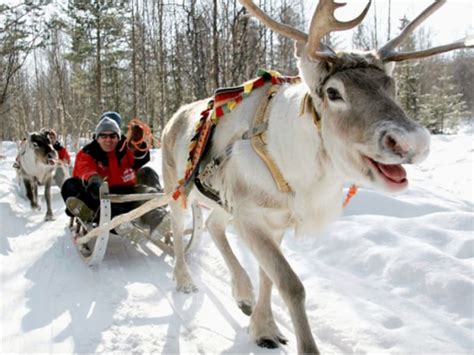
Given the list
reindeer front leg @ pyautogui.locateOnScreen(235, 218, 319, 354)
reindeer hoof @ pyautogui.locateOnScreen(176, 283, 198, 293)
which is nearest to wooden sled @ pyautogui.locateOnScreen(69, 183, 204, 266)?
reindeer hoof @ pyautogui.locateOnScreen(176, 283, 198, 293)

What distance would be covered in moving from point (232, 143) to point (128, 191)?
2.88m

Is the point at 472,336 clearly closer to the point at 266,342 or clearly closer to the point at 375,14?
the point at 266,342

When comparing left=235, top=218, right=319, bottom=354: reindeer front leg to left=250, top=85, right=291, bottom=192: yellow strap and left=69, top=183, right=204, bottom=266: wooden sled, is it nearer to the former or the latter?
left=250, top=85, right=291, bottom=192: yellow strap

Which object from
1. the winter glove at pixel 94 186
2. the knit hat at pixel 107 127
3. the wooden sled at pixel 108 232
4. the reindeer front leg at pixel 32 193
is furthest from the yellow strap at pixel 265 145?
the reindeer front leg at pixel 32 193

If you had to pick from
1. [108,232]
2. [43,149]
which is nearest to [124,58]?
[43,149]

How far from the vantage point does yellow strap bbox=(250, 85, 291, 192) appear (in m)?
2.58

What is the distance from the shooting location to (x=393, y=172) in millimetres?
1978

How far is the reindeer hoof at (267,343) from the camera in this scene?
293 cm

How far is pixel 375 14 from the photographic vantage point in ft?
81.1

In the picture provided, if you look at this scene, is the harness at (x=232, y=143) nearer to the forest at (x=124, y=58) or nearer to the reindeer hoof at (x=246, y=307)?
the reindeer hoof at (x=246, y=307)

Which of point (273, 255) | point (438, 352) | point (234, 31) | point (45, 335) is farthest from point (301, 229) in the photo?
point (234, 31)

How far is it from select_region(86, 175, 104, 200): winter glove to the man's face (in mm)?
600

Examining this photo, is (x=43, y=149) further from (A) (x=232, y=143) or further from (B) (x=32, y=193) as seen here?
(A) (x=232, y=143)

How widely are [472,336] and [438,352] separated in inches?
11.5
